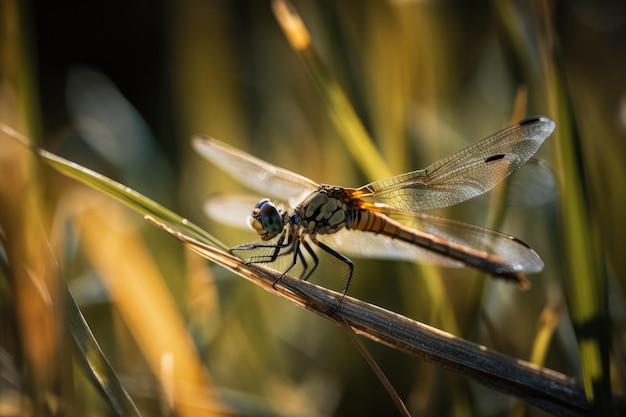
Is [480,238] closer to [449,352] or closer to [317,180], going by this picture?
[449,352]

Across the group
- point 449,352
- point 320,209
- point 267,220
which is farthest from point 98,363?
point 320,209

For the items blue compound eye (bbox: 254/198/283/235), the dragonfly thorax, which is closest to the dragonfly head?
blue compound eye (bbox: 254/198/283/235)

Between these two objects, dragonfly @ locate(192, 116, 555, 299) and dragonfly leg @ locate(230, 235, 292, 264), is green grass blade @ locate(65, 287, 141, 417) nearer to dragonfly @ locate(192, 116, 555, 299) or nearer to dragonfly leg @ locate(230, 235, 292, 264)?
dragonfly @ locate(192, 116, 555, 299)

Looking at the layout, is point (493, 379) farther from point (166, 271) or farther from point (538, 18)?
point (166, 271)

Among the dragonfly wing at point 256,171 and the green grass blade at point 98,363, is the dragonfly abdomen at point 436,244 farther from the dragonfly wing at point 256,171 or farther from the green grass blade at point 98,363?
the green grass blade at point 98,363

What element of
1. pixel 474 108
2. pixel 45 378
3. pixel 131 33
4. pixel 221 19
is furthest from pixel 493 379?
pixel 131 33

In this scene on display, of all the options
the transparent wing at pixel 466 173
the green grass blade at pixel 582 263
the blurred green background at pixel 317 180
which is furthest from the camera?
the transparent wing at pixel 466 173

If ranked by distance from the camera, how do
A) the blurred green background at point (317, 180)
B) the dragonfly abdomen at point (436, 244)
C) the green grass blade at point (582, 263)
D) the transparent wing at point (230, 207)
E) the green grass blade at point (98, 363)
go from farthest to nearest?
1. the transparent wing at point (230, 207)
2. the dragonfly abdomen at point (436, 244)
3. the blurred green background at point (317, 180)
4. the green grass blade at point (582, 263)
5. the green grass blade at point (98, 363)

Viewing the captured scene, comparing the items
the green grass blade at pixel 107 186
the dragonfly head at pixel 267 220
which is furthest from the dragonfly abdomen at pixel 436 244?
the green grass blade at pixel 107 186
